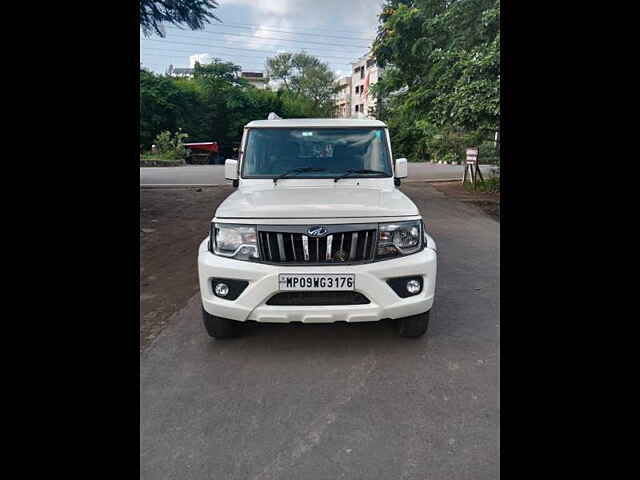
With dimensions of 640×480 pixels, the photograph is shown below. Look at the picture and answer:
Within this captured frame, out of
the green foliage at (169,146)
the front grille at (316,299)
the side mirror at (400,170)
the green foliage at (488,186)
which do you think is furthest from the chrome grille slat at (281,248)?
the green foliage at (169,146)

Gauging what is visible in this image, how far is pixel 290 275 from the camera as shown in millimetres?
2943

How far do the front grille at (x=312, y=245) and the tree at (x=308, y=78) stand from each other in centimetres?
4788

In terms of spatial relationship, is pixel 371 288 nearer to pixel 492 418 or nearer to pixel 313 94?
pixel 492 418

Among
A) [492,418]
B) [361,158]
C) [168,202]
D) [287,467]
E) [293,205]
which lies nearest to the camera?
[287,467]

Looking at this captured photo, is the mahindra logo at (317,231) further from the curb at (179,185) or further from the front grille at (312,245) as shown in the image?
the curb at (179,185)

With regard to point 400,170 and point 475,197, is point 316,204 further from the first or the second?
point 475,197

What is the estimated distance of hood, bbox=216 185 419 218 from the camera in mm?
3080

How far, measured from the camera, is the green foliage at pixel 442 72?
9.86 meters

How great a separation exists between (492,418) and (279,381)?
4.41 ft

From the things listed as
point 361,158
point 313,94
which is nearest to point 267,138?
point 361,158

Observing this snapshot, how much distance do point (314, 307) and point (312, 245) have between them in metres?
0.43

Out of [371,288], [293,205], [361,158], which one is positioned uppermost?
[361,158]

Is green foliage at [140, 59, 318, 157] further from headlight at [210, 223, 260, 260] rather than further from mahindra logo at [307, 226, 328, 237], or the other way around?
mahindra logo at [307, 226, 328, 237]

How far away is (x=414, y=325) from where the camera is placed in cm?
341
